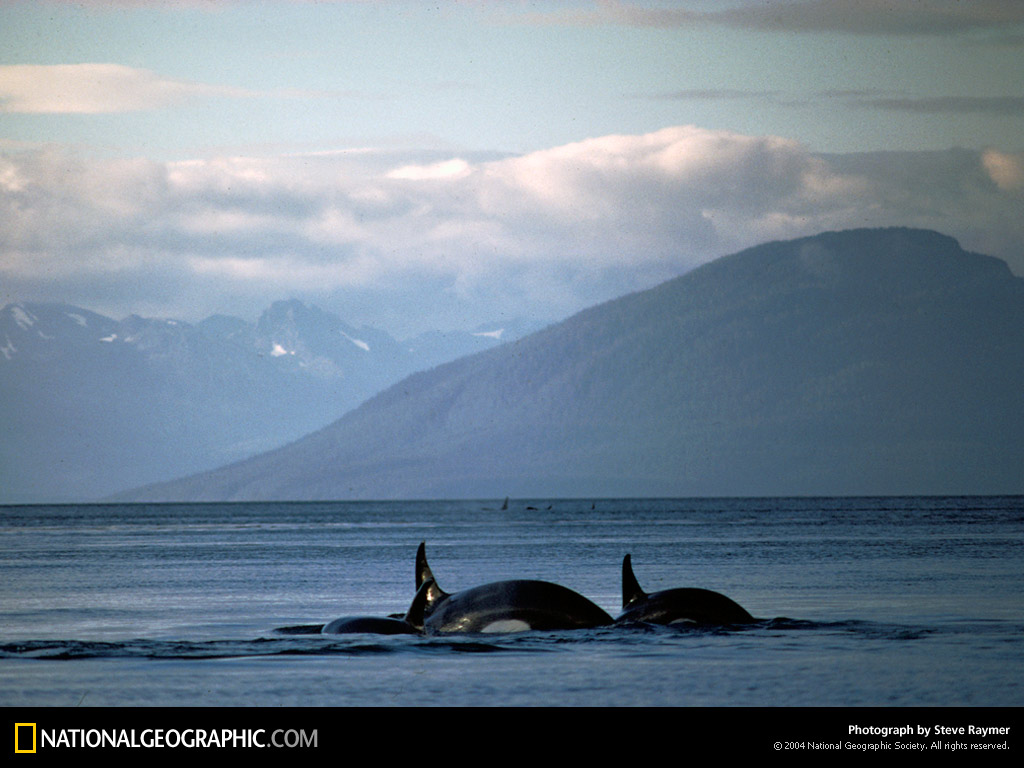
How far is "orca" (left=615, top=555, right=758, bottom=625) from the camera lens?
28.6 m

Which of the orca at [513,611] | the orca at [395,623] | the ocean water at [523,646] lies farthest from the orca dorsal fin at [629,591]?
the orca at [395,623]

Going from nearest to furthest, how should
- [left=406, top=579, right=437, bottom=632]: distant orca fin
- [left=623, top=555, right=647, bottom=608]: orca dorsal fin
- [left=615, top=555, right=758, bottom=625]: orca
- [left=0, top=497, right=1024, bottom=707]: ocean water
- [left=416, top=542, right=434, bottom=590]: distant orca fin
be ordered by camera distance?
[left=0, top=497, right=1024, bottom=707]: ocean water
[left=406, top=579, right=437, bottom=632]: distant orca fin
[left=615, top=555, right=758, bottom=625]: orca
[left=623, top=555, right=647, bottom=608]: orca dorsal fin
[left=416, top=542, right=434, bottom=590]: distant orca fin

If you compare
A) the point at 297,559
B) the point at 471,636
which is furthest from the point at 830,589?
the point at 297,559

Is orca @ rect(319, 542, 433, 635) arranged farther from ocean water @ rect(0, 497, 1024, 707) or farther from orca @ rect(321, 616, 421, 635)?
ocean water @ rect(0, 497, 1024, 707)

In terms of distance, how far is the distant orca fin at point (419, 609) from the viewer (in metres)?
28.4

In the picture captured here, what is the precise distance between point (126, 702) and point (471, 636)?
7.67 meters
